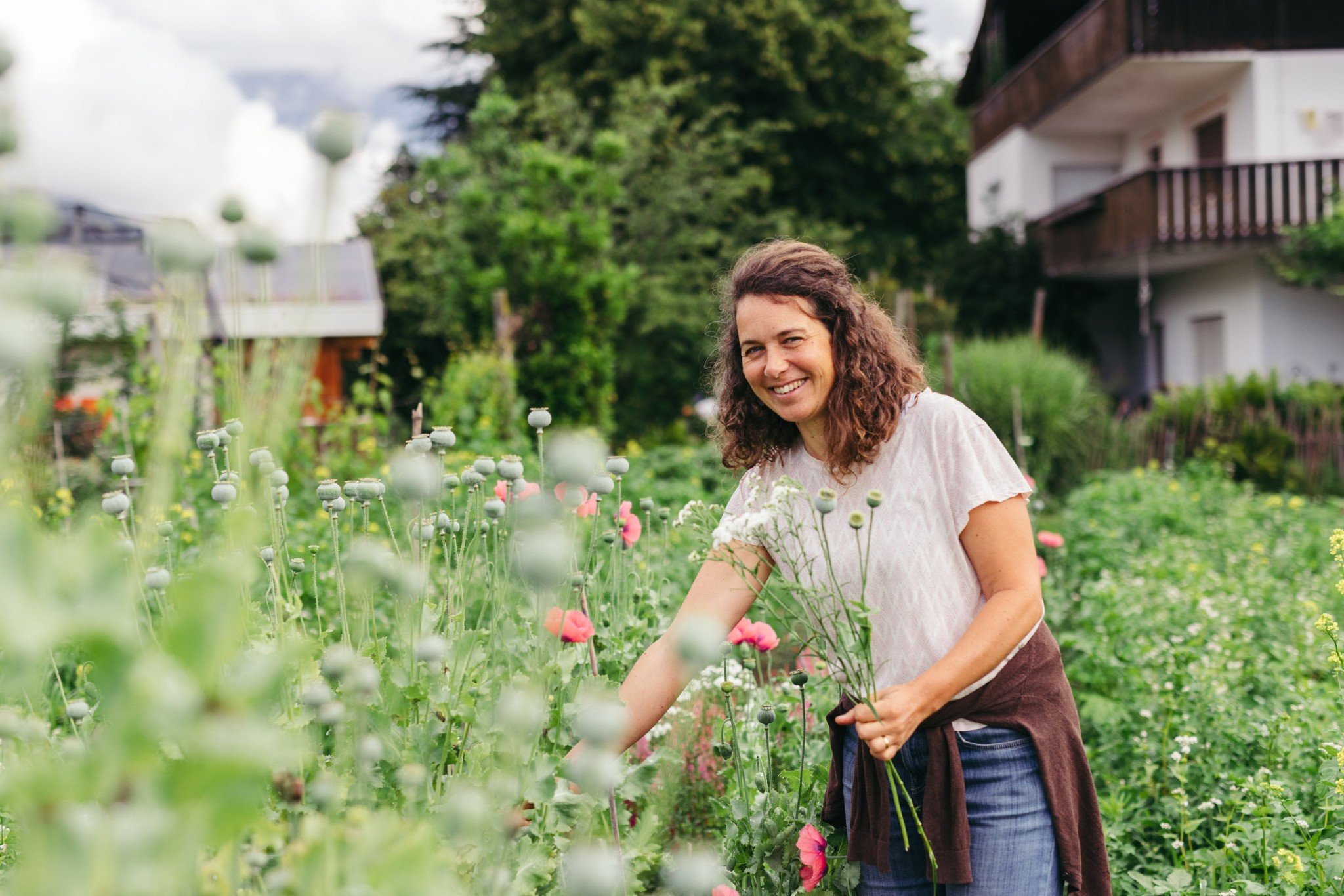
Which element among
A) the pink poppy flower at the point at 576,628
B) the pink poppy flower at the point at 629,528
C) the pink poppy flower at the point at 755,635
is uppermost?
the pink poppy flower at the point at 629,528

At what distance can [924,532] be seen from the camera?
184cm

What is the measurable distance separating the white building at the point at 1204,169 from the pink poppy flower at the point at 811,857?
12.3 meters

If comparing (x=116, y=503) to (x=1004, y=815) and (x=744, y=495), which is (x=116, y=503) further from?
(x=1004, y=815)

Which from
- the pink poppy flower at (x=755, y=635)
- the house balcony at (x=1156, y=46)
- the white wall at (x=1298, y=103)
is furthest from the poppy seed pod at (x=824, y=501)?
the white wall at (x=1298, y=103)

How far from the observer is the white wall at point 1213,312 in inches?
515

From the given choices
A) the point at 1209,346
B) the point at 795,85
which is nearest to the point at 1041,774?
the point at 1209,346

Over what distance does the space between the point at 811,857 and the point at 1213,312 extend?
46.8ft

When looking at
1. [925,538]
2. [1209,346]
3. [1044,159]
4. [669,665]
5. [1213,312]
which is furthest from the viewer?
[1044,159]

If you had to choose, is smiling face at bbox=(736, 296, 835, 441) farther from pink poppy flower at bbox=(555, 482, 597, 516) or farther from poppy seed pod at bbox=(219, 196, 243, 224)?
poppy seed pod at bbox=(219, 196, 243, 224)

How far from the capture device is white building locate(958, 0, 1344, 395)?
1283 cm

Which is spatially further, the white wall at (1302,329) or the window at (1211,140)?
the window at (1211,140)

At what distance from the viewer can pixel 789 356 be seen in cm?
191

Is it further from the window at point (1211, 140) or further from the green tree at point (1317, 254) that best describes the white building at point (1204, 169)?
the green tree at point (1317, 254)

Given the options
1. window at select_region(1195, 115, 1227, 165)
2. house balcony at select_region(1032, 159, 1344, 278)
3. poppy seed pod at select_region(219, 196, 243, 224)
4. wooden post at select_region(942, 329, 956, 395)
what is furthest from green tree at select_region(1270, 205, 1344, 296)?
poppy seed pod at select_region(219, 196, 243, 224)
